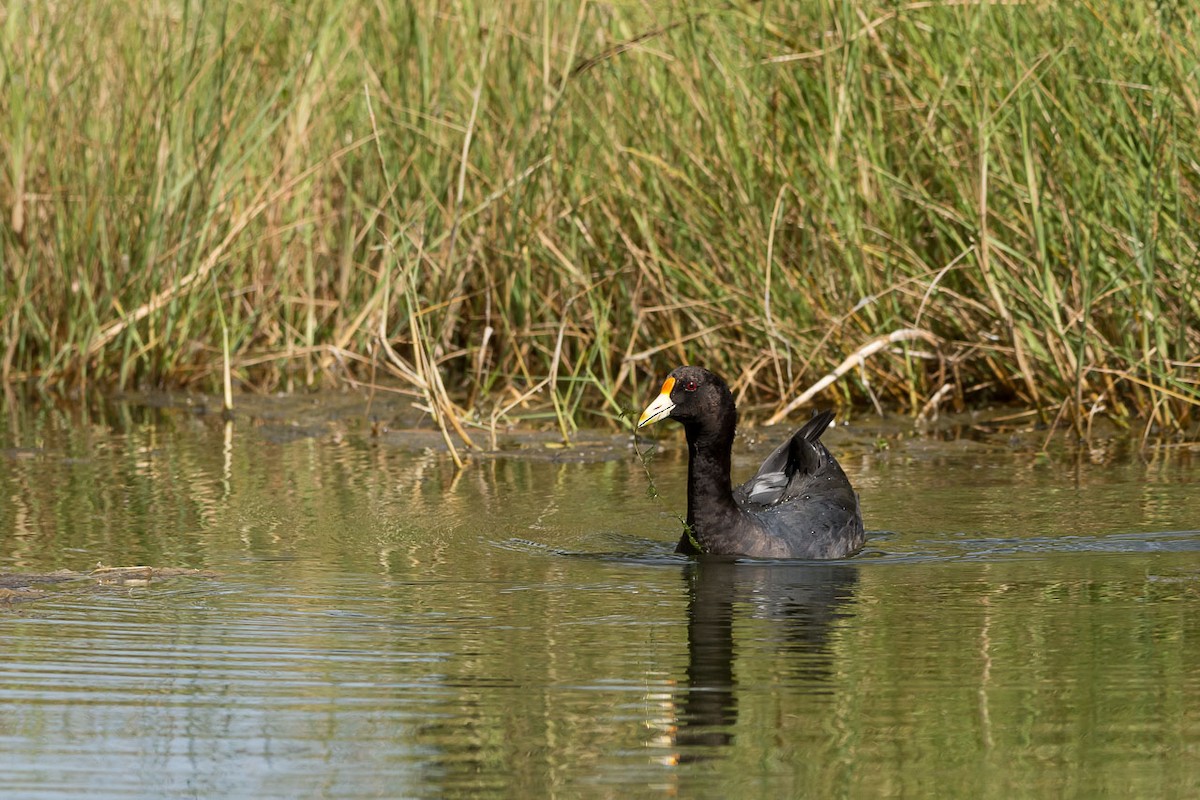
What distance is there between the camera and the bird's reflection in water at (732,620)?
15.6 feet

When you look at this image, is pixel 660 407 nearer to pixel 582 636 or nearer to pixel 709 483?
pixel 709 483

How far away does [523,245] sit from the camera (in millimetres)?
10516

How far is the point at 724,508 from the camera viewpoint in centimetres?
711

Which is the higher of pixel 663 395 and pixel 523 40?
pixel 523 40

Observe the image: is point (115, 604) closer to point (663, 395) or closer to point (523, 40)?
point (663, 395)

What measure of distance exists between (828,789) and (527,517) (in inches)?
145

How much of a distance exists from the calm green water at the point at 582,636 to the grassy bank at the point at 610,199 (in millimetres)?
850

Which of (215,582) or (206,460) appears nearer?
(215,582)

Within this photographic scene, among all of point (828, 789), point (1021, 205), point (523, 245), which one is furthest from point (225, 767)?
point (523, 245)

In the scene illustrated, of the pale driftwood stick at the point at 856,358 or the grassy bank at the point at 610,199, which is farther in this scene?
the pale driftwood stick at the point at 856,358

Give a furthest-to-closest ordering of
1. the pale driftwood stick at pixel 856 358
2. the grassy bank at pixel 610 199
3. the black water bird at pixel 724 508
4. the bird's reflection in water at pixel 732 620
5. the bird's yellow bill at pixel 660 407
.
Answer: the pale driftwood stick at pixel 856 358 → the grassy bank at pixel 610 199 → the black water bird at pixel 724 508 → the bird's yellow bill at pixel 660 407 → the bird's reflection in water at pixel 732 620

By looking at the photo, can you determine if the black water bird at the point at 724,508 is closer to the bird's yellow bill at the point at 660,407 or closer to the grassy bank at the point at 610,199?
the bird's yellow bill at the point at 660,407

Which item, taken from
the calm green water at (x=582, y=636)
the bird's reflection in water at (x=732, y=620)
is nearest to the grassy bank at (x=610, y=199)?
the calm green water at (x=582, y=636)

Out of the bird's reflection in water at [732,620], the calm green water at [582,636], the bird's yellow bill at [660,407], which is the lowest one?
the bird's reflection in water at [732,620]
